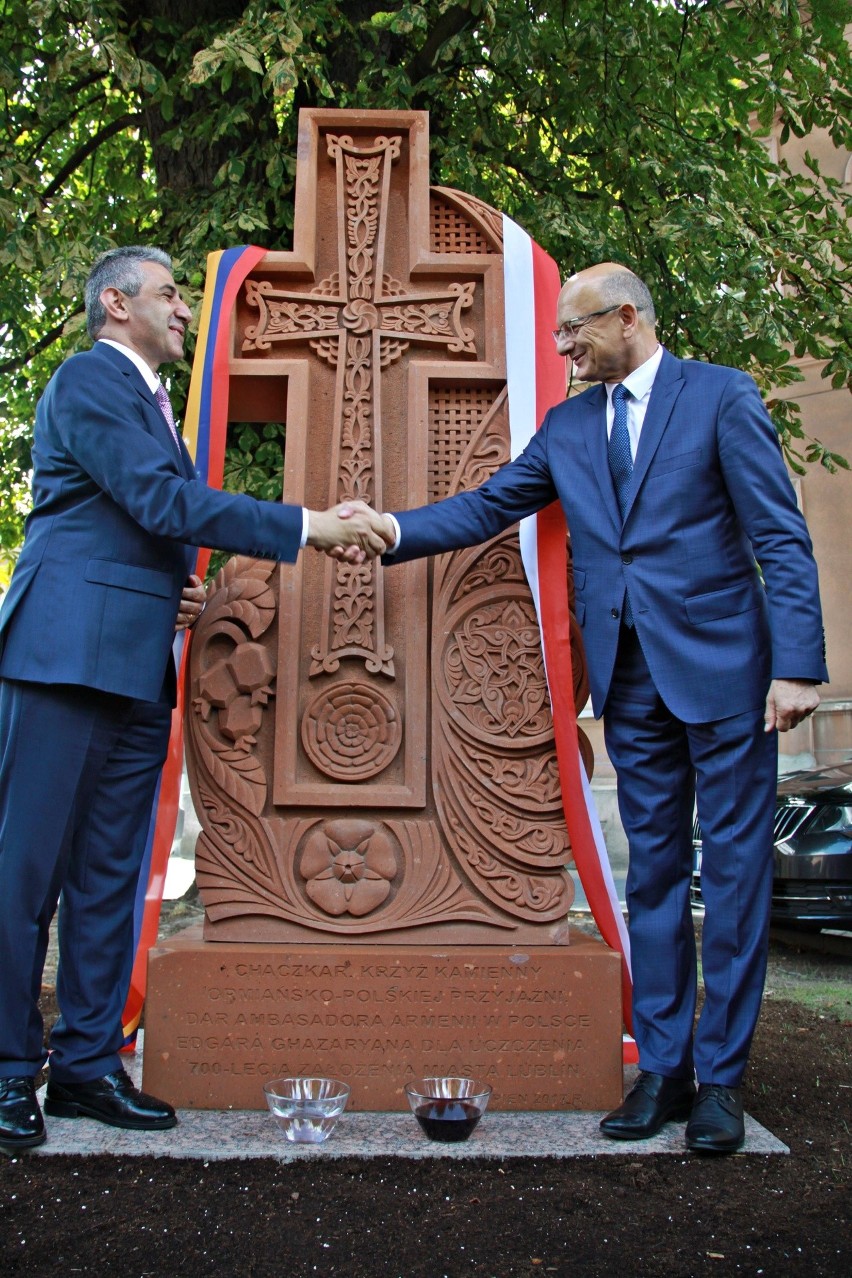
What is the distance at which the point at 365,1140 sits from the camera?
277 centimetres

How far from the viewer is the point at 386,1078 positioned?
Answer: 9.96ft

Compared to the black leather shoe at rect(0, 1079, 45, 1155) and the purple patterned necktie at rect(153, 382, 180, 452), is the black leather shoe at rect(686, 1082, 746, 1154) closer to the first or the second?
the black leather shoe at rect(0, 1079, 45, 1155)

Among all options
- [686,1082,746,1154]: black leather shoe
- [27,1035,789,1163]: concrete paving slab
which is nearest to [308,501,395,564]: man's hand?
[27,1035,789,1163]: concrete paving slab

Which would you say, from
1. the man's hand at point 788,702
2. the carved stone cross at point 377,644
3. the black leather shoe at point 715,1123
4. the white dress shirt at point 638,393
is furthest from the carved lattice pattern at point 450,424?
the black leather shoe at point 715,1123

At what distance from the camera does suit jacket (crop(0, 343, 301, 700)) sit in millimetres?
2854

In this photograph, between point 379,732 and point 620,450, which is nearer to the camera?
point 620,450

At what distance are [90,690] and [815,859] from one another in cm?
475

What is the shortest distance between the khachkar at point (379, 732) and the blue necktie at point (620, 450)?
0.43 meters

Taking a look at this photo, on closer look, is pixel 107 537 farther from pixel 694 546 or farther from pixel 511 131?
pixel 511 131

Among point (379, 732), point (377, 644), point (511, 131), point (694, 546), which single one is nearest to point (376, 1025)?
point (379, 732)

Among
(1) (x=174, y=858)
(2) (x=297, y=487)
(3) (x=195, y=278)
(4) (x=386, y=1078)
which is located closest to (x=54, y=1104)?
(4) (x=386, y=1078)

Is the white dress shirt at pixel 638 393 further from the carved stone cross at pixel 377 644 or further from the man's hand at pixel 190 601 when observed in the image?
the man's hand at pixel 190 601

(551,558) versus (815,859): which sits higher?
(551,558)

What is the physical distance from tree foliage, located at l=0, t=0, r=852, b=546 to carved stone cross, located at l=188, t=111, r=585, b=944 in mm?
2190
